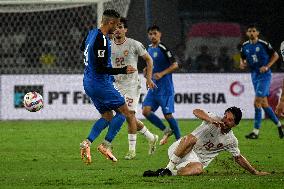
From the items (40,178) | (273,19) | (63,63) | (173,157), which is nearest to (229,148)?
(173,157)

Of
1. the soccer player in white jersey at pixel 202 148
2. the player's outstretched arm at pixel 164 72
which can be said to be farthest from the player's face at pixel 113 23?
the player's outstretched arm at pixel 164 72

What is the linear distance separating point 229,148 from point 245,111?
40.7 ft

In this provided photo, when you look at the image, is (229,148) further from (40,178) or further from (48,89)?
(48,89)

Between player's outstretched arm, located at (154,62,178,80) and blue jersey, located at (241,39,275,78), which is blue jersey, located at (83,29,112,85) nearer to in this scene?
player's outstretched arm, located at (154,62,178,80)

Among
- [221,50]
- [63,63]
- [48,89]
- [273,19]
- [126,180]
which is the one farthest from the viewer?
[273,19]

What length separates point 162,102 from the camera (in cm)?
1828

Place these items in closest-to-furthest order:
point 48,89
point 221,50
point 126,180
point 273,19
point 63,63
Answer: point 126,180 < point 48,89 < point 63,63 < point 221,50 < point 273,19

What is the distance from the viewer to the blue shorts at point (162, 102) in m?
18.2

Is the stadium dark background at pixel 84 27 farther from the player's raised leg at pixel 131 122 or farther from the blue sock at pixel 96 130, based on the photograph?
the blue sock at pixel 96 130

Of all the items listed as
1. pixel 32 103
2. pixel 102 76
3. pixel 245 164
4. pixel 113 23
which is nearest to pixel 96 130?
pixel 102 76

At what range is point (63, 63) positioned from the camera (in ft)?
84.7

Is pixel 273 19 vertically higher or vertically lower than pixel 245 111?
higher

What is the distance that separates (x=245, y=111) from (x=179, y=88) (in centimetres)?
183

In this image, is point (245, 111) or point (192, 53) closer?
point (245, 111)
